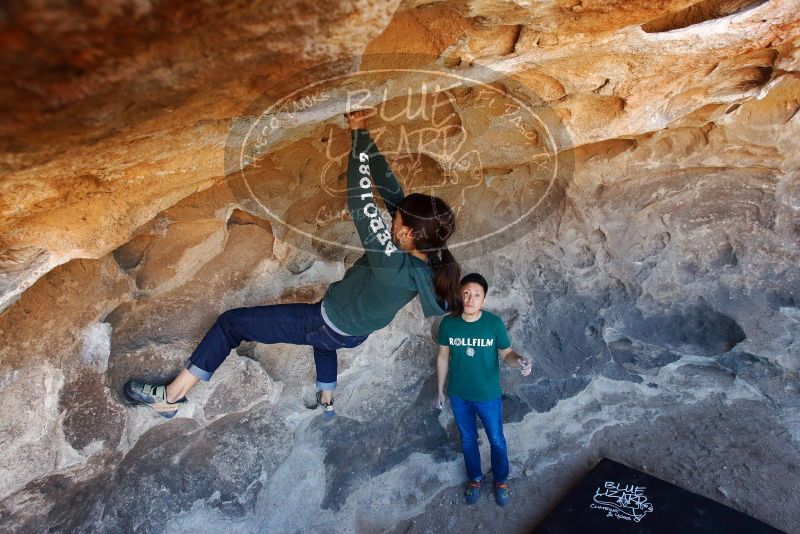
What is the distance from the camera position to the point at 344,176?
2.27 m

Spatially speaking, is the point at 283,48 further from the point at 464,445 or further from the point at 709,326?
the point at 709,326

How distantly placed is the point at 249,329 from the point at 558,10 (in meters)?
1.44

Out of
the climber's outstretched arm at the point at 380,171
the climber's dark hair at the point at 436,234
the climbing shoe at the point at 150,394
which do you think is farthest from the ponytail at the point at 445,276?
the climbing shoe at the point at 150,394

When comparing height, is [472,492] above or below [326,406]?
below

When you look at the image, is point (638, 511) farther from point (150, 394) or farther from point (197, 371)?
point (150, 394)

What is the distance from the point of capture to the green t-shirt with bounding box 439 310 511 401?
7.61ft

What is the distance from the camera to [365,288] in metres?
1.91

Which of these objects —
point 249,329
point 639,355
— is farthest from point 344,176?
point 639,355

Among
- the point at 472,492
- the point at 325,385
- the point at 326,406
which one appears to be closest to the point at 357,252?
the point at 325,385

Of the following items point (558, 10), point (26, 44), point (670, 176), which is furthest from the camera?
point (670, 176)

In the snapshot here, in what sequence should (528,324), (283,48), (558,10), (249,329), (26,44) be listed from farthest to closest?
(528,324) → (249,329) → (558,10) → (283,48) → (26,44)

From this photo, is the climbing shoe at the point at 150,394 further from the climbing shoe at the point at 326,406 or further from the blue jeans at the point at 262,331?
the climbing shoe at the point at 326,406

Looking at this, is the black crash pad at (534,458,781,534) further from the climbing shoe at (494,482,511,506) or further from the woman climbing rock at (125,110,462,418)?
the woman climbing rock at (125,110,462,418)

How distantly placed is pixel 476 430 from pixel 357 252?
3.34 feet
